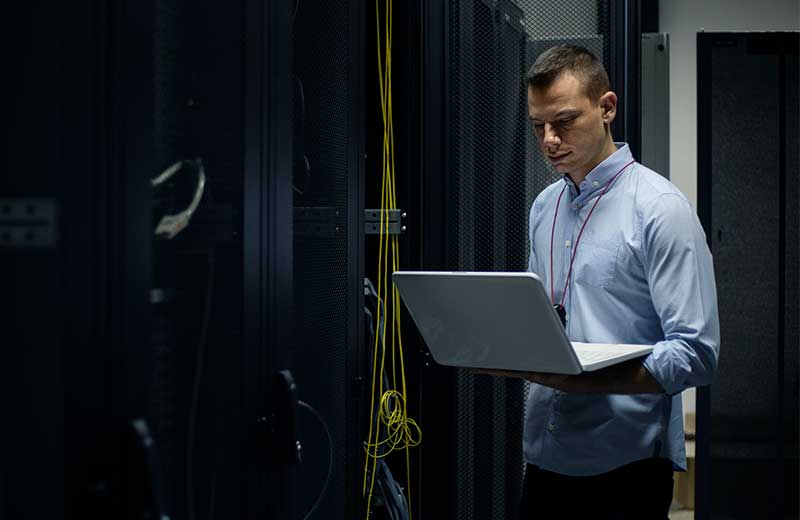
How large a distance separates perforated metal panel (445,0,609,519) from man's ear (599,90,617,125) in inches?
13.1

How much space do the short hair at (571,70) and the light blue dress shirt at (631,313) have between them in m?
0.12

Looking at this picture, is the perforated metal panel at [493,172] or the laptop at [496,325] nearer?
the laptop at [496,325]

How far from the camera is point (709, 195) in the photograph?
279 cm

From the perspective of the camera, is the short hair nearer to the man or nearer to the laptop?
the man

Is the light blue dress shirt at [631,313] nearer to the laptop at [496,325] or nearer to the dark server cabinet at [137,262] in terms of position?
the laptop at [496,325]

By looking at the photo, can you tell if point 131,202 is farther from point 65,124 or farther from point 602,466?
point 602,466

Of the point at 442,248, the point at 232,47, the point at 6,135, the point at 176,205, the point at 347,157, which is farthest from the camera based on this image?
the point at 442,248

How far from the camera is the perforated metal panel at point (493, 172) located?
196 cm

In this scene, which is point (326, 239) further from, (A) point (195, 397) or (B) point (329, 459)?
(A) point (195, 397)

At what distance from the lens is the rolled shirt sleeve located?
1417 mm

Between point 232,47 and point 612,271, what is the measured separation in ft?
2.50

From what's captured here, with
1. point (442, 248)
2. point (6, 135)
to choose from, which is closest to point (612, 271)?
point (442, 248)

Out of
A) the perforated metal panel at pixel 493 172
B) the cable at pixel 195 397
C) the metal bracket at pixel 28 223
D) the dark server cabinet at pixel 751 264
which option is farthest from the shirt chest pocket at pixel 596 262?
the dark server cabinet at pixel 751 264

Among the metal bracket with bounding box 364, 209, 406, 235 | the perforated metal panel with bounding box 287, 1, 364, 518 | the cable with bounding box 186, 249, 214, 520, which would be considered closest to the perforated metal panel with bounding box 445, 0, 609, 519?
the metal bracket with bounding box 364, 209, 406, 235
